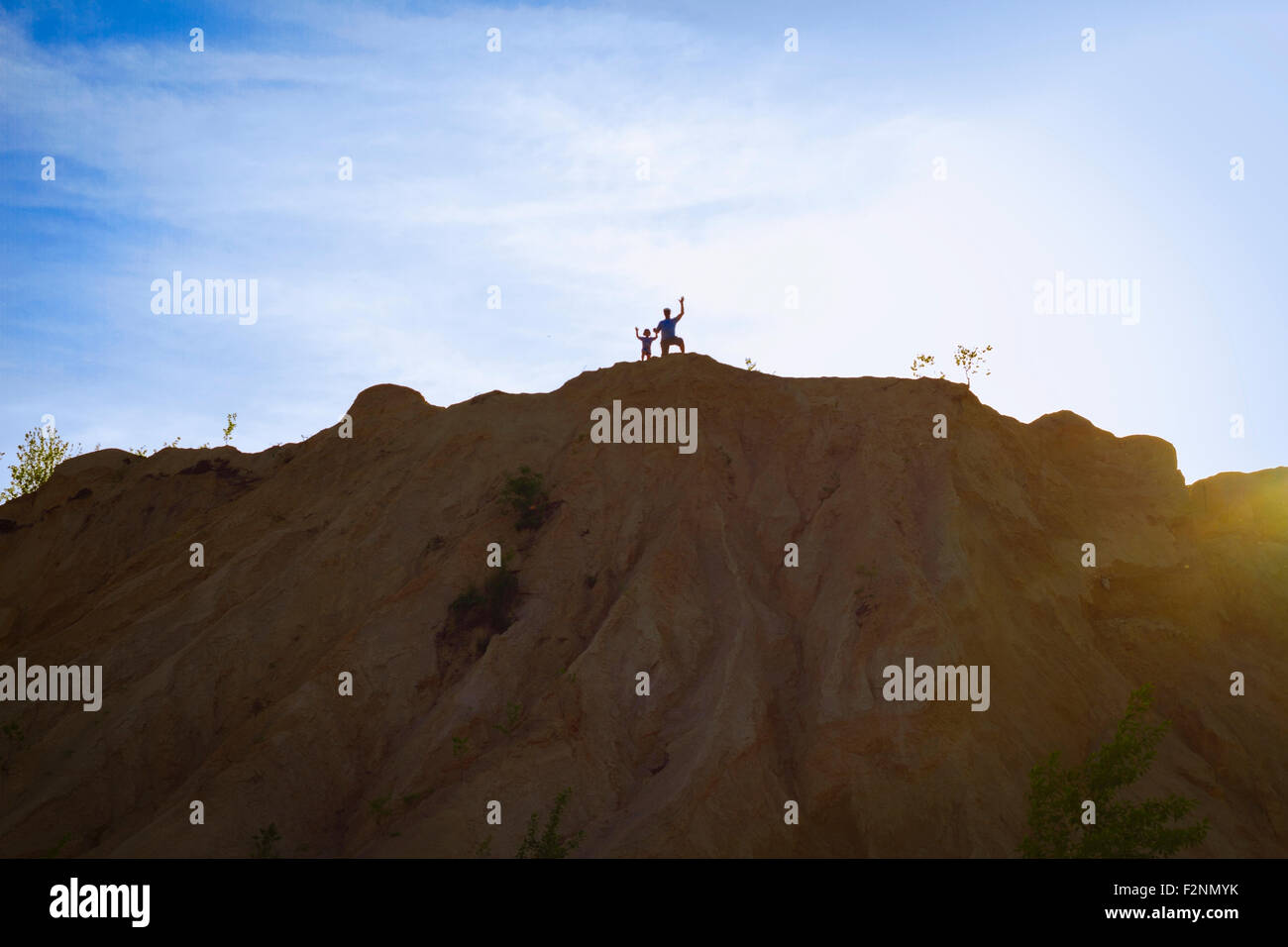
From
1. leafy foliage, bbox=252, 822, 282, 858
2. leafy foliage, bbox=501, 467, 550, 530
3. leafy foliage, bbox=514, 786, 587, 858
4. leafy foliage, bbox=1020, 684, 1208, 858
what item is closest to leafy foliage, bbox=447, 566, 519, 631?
leafy foliage, bbox=501, 467, 550, 530

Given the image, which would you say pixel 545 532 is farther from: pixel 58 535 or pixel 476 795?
pixel 58 535

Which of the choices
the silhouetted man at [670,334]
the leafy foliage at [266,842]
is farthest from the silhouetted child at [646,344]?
the leafy foliage at [266,842]

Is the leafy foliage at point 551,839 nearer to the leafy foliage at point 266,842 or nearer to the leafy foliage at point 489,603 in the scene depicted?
the leafy foliage at point 266,842

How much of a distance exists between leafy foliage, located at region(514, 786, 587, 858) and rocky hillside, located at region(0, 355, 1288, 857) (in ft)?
1.08

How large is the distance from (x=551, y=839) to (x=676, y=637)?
17.0 ft

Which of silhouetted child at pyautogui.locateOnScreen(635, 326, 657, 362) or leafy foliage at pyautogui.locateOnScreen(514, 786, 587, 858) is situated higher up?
silhouetted child at pyautogui.locateOnScreen(635, 326, 657, 362)

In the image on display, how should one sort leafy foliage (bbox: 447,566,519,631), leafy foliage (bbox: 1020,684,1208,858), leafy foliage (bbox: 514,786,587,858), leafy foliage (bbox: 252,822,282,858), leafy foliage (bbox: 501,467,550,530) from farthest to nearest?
leafy foliage (bbox: 501,467,550,530) < leafy foliage (bbox: 447,566,519,631) < leafy foliage (bbox: 252,822,282,858) < leafy foliage (bbox: 514,786,587,858) < leafy foliage (bbox: 1020,684,1208,858)

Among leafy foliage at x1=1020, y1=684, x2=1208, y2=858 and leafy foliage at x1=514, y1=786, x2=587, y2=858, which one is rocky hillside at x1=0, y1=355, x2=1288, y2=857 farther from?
leafy foliage at x1=1020, y1=684, x2=1208, y2=858

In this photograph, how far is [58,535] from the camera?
3125cm

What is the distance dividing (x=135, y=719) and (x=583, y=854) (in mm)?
9502

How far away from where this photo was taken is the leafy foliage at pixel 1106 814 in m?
15.8

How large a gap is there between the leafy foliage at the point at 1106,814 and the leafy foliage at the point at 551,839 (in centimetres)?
644

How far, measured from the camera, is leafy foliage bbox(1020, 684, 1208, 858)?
15.8 metres
